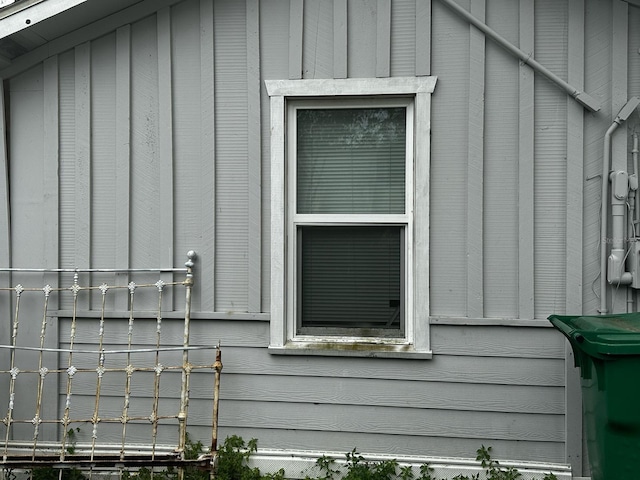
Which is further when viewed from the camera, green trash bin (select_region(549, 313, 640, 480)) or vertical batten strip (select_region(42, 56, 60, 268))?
vertical batten strip (select_region(42, 56, 60, 268))

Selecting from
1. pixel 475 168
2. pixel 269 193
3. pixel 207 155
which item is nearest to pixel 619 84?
pixel 475 168

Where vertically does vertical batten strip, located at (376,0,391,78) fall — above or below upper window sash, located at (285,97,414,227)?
above

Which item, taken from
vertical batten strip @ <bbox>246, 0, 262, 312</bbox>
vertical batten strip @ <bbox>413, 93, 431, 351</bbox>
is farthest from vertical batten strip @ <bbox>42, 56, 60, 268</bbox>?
vertical batten strip @ <bbox>413, 93, 431, 351</bbox>

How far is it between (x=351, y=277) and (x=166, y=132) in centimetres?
152

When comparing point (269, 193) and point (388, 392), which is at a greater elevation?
point (269, 193)

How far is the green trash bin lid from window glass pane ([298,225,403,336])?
101 centimetres

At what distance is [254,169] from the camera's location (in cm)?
362

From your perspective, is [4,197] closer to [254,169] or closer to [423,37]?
[254,169]

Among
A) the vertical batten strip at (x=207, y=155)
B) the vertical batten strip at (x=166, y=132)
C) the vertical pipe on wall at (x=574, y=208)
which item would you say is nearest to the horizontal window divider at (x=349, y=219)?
the vertical batten strip at (x=207, y=155)

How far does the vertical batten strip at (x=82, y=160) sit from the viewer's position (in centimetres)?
374

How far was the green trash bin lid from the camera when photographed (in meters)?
2.50

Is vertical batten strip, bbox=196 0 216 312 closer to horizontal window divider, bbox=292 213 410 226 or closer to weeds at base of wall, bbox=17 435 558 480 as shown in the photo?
horizontal window divider, bbox=292 213 410 226

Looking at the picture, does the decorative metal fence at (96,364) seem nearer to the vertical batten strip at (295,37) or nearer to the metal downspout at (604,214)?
the vertical batten strip at (295,37)

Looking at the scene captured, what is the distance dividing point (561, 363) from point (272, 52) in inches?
103
